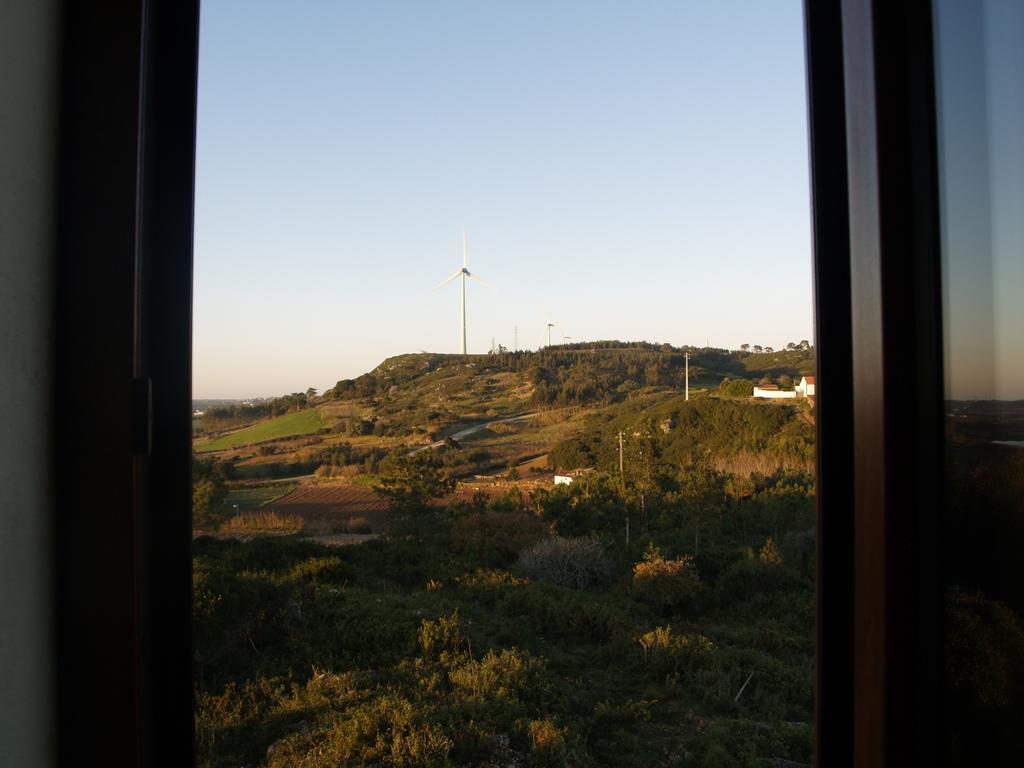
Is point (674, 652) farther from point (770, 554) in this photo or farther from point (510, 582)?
point (770, 554)

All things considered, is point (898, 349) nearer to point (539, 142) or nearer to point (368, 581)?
point (368, 581)

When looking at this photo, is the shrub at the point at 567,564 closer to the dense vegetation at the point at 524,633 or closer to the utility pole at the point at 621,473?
the dense vegetation at the point at 524,633

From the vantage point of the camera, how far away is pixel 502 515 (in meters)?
7.88

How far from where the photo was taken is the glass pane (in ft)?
12.9

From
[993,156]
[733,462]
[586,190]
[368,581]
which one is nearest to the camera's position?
[993,156]

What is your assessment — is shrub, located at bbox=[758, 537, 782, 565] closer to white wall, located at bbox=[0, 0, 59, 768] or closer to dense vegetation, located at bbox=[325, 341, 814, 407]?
dense vegetation, located at bbox=[325, 341, 814, 407]

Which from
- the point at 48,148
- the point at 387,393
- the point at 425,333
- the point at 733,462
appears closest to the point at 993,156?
the point at 48,148

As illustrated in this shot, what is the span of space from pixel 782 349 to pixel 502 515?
10.3m

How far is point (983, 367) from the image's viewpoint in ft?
1.61

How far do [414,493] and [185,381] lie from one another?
25.2 ft

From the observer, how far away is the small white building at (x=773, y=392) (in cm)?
1159

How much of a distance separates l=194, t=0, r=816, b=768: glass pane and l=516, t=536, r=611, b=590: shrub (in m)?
0.04

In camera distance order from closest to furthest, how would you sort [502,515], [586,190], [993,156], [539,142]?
[993,156] < [502,515] < [539,142] < [586,190]

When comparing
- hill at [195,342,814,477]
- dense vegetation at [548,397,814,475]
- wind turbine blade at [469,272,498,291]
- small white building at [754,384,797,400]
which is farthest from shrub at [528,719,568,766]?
small white building at [754,384,797,400]
